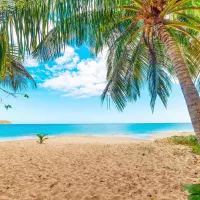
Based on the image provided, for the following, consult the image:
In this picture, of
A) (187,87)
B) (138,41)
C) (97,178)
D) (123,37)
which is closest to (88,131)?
(138,41)

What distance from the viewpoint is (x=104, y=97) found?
17.4 feet

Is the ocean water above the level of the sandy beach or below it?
above

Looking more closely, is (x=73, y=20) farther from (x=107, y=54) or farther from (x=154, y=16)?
(x=107, y=54)

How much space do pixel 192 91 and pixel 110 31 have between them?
10.1 ft

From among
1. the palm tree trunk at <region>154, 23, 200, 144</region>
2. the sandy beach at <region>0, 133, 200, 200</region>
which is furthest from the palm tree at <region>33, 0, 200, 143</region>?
the sandy beach at <region>0, 133, 200, 200</region>

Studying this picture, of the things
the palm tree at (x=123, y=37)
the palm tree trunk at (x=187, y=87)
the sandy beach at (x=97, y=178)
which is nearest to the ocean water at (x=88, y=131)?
the sandy beach at (x=97, y=178)

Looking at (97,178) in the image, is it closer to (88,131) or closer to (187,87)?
(187,87)

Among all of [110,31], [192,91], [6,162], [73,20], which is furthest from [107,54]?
[6,162]

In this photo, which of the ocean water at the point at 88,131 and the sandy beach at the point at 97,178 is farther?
the ocean water at the point at 88,131

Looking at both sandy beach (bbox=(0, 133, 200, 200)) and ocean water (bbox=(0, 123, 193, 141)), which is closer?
sandy beach (bbox=(0, 133, 200, 200))

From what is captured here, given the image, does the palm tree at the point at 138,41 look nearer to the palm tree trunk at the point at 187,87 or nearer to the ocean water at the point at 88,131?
the palm tree trunk at the point at 187,87

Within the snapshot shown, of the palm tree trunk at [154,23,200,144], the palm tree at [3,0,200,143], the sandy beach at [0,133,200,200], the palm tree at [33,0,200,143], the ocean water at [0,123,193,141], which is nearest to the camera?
the palm tree at [3,0,200,143]

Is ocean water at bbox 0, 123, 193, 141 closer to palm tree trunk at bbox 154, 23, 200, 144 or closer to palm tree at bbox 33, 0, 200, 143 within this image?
palm tree at bbox 33, 0, 200, 143

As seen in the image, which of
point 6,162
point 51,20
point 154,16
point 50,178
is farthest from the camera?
point 6,162
